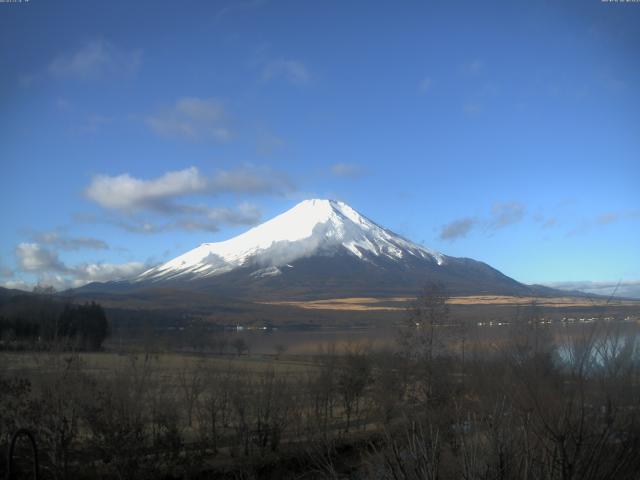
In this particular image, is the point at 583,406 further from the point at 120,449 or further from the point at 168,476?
the point at 168,476

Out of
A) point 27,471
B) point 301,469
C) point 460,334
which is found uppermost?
point 460,334

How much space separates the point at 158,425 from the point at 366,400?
13.8m

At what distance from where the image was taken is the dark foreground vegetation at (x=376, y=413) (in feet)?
20.2

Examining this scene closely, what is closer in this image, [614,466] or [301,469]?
[614,466]

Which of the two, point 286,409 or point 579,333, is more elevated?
point 579,333

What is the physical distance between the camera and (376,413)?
1035 inches

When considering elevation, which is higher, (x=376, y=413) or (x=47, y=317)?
(x=47, y=317)

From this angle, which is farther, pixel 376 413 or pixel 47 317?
pixel 47 317

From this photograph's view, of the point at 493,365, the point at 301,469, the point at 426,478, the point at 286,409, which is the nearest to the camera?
the point at 426,478

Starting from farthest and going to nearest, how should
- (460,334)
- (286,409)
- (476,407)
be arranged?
(460,334), (286,409), (476,407)

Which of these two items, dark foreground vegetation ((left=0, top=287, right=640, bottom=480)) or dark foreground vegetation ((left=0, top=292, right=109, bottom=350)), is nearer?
dark foreground vegetation ((left=0, top=287, right=640, bottom=480))

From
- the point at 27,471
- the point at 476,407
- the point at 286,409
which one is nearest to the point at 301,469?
the point at 286,409

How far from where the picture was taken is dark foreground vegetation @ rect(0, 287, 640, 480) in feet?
20.2

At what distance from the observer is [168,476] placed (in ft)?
57.1
